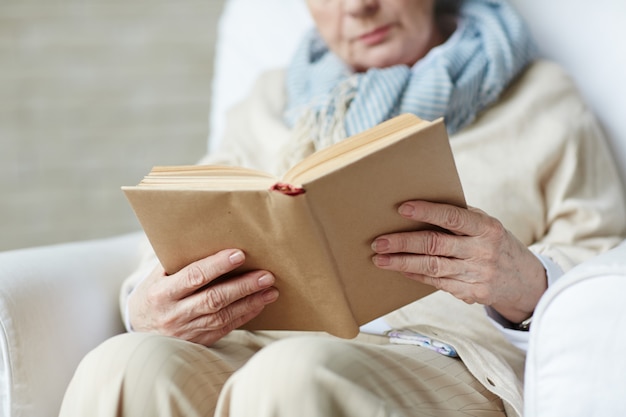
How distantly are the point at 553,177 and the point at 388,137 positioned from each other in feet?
1.67

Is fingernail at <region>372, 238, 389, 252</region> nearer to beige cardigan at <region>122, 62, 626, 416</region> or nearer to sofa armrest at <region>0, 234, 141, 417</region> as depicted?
beige cardigan at <region>122, 62, 626, 416</region>

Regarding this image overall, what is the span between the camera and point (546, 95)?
127 cm

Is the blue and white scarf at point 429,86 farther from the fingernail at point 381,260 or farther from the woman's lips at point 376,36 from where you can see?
the fingernail at point 381,260

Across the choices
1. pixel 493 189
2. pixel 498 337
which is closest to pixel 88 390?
pixel 498 337

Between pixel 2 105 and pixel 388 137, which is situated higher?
pixel 2 105

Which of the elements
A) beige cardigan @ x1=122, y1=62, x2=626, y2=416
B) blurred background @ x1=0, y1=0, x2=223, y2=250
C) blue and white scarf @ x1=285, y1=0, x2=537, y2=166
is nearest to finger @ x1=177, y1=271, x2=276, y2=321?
beige cardigan @ x1=122, y1=62, x2=626, y2=416

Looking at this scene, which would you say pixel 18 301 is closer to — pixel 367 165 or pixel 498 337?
pixel 367 165

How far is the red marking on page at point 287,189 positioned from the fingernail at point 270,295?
0.17 meters

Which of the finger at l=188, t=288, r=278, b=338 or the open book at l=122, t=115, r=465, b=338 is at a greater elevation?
the open book at l=122, t=115, r=465, b=338

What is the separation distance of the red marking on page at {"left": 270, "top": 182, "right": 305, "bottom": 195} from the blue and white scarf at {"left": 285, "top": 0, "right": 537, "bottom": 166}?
44 cm

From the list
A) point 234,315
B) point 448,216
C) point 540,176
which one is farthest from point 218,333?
point 540,176

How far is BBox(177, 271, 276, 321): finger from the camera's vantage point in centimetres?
91

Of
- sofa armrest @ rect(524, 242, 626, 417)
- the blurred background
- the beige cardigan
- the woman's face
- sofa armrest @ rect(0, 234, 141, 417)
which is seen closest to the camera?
sofa armrest @ rect(524, 242, 626, 417)

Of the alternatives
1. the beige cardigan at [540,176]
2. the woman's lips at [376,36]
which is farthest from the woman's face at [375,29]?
the beige cardigan at [540,176]
